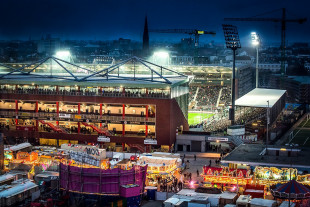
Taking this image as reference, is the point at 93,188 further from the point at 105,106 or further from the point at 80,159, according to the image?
the point at 105,106

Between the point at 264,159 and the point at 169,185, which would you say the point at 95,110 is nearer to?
the point at 169,185

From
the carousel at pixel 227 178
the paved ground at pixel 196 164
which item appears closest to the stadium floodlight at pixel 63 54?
the paved ground at pixel 196 164

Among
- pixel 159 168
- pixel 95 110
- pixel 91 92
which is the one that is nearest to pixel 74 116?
pixel 95 110

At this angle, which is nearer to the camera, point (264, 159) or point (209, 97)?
point (264, 159)

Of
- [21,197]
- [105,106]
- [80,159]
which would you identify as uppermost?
[105,106]

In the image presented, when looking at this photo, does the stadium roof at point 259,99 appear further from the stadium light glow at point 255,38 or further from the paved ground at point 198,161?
the paved ground at point 198,161

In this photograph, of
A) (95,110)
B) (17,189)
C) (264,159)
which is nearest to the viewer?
(17,189)

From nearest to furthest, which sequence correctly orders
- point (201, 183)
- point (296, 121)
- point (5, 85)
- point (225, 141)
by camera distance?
point (201, 183)
point (225, 141)
point (5, 85)
point (296, 121)

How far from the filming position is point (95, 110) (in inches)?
1710

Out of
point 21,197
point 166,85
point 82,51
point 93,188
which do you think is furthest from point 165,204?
point 82,51

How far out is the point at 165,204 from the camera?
82.4ft

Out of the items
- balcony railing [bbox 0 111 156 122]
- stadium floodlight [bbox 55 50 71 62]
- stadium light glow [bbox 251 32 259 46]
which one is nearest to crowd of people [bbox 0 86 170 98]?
balcony railing [bbox 0 111 156 122]

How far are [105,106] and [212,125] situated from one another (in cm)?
1122

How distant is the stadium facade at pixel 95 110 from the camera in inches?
1614
